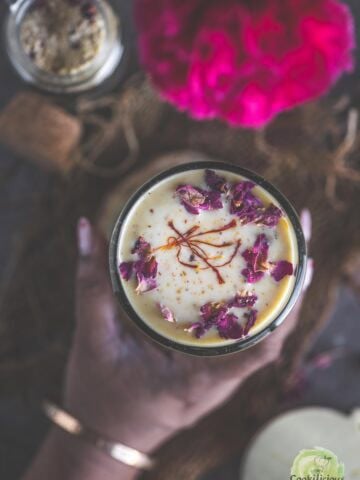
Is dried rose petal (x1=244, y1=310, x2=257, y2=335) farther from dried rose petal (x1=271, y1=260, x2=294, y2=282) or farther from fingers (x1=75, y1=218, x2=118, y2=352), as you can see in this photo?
fingers (x1=75, y1=218, x2=118, y2=352)

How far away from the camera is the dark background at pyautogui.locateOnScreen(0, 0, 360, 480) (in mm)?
823

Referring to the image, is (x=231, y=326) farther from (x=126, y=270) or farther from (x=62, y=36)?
(x=62, y=36)

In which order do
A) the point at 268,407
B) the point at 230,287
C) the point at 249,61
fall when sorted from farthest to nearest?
the point at 268,407
the point at 249,61
the point at 230,287

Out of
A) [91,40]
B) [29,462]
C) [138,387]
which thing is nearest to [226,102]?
[91,40]

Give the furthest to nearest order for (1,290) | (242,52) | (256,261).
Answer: (1,290), (242,52), (256,261)

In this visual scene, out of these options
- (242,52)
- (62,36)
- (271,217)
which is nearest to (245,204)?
(271,217)

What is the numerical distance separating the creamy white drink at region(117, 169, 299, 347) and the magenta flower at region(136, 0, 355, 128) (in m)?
0.16

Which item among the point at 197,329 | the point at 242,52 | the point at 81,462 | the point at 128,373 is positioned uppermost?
the point at 242,52

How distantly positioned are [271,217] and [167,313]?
116 millimetres

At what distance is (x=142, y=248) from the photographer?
565mm

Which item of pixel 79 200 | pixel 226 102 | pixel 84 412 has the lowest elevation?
pixel 84 412

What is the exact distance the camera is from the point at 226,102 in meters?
0.71

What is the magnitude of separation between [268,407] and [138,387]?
7.0 inches

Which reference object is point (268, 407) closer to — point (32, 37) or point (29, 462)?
point (29, 462)
